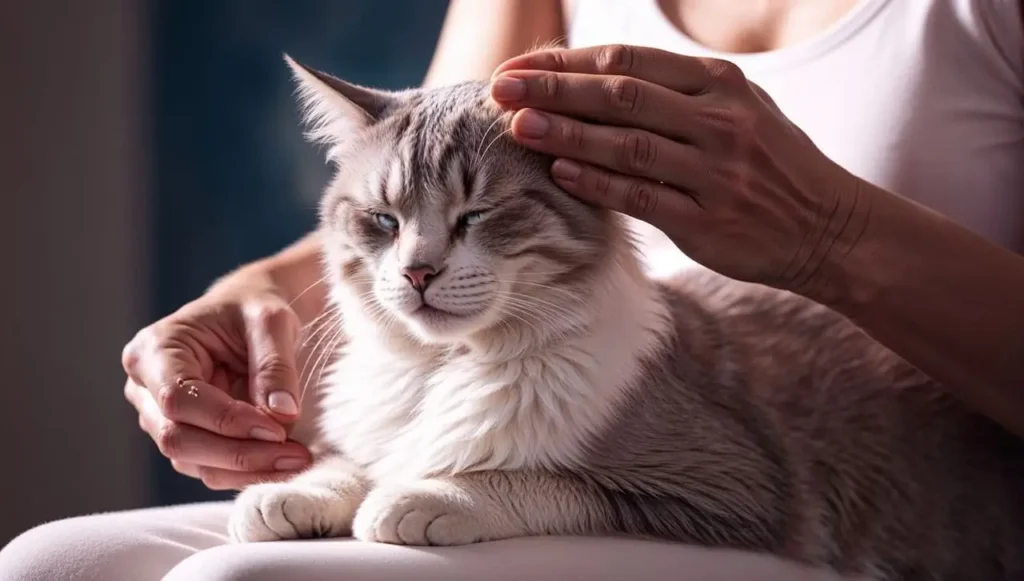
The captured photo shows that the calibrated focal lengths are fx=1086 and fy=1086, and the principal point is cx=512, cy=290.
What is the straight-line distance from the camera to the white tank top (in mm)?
1513

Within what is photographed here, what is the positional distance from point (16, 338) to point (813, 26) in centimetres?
187

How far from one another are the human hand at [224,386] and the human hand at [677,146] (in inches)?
21.1

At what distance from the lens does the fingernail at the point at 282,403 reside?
146cm

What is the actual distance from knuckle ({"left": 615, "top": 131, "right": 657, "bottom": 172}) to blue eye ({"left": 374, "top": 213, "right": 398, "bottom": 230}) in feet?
1.08

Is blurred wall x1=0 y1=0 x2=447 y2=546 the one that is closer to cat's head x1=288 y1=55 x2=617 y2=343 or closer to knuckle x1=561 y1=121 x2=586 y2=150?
cat's head x1=288 y1=55 x2=617 y2=343

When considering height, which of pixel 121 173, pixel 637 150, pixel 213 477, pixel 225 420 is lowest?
pixel 213 477

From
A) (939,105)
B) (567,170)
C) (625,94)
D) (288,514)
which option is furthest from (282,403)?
(939,105)

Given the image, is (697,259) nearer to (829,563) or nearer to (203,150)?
(829,563)

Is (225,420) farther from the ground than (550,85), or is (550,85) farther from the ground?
(550,85)

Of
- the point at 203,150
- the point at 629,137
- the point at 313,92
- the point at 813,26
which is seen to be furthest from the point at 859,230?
the point at 203,150

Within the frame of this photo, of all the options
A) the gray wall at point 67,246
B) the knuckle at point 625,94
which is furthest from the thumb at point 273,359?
the gray wall at point 67,246

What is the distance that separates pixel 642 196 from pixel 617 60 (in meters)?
0.15

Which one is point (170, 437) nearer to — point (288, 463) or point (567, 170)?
point (288, 463)

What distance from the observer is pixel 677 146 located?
1.14 m
